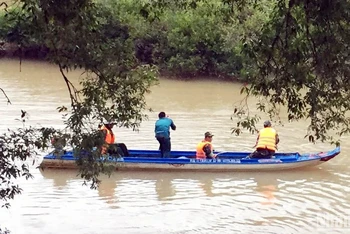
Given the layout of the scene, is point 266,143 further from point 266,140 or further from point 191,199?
point 191,199

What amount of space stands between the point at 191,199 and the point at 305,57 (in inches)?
267

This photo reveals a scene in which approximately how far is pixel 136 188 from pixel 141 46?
54.3 ft

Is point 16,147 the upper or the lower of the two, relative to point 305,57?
lower

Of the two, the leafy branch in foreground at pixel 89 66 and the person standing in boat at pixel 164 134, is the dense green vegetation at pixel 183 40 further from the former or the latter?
the leafy branch in foreground at pixel 89 66

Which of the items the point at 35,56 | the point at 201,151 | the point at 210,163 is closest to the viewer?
the point at 210,163

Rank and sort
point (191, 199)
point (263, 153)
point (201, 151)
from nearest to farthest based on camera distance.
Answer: point (191, 199), point (201, 151), point (263, 153)

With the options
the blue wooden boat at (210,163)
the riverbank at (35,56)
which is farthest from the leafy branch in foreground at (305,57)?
the riverbank at (35,56)

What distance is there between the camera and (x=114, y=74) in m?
A: 7.91

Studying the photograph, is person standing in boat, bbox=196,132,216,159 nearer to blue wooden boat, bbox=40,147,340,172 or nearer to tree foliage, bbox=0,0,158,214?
blue wooden boat, bbox=40,147,340,172

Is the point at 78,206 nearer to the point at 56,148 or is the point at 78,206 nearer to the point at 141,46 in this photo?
the point at 56,148

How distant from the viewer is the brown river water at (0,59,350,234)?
1212cm

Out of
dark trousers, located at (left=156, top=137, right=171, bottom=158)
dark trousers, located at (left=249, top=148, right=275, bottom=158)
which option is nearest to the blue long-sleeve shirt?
dark trousers, located at (left=156, top=137, right=171, bottom=158)

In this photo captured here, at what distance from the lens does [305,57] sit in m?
7.41

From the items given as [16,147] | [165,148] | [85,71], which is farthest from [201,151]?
[16,147]
